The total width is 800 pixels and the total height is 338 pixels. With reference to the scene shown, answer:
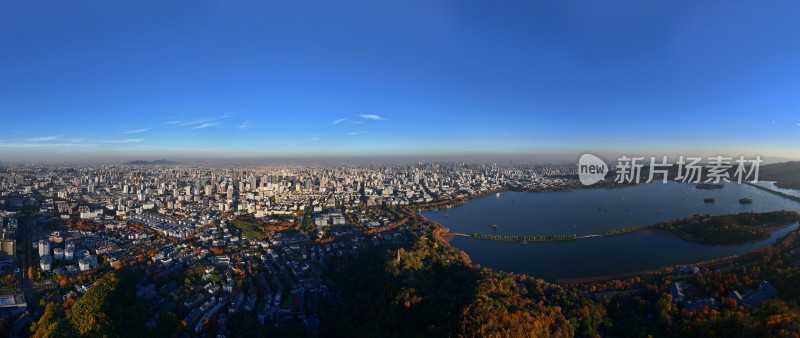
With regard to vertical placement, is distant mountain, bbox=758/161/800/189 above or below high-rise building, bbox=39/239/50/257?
above

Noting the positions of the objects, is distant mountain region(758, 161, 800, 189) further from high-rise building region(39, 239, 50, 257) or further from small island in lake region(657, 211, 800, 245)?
high-rise building region(39, 239, 50, 257)

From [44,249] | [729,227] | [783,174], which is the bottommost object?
→ [44,249]

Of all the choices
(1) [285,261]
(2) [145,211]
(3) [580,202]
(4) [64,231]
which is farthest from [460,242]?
(2) [145,211]

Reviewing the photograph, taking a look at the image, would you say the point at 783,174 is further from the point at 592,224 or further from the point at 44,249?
the point at 44,249

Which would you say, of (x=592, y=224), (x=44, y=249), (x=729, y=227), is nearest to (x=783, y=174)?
(x=729, y=227)

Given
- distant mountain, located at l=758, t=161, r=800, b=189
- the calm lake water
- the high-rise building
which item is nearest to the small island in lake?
the calm lake water

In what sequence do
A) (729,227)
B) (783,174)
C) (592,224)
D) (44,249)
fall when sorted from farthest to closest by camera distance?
(783,174)
(592,224)
(729,227)
(44,249)
